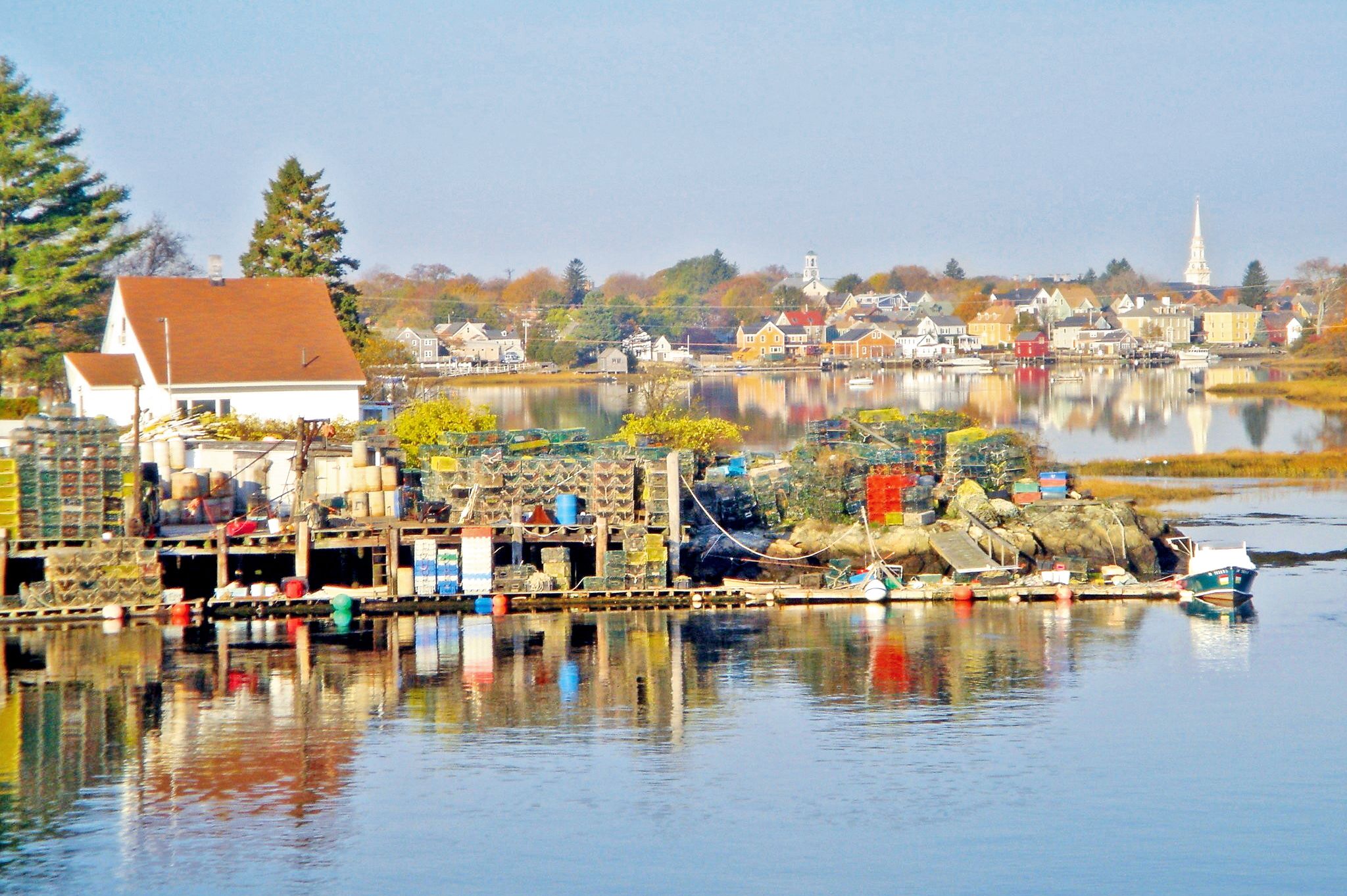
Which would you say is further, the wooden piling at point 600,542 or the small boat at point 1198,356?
the small boat at point 1198,356

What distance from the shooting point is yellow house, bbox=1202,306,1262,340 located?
18488 cm

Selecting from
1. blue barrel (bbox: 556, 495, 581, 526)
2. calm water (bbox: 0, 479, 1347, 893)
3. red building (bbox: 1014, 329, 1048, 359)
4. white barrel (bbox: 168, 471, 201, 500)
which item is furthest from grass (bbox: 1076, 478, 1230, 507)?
red building (bbox: 1014, 329, 1048, 359)

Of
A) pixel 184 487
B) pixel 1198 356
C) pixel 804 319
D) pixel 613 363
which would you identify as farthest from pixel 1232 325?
pixel 184 487

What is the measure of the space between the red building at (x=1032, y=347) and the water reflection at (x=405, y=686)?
141m

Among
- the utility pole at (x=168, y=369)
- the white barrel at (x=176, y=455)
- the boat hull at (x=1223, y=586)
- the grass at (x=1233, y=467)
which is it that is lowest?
the boat hull at (x=1223, y=586)

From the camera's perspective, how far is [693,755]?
80.7 feet

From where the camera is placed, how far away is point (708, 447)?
47188 millimetres

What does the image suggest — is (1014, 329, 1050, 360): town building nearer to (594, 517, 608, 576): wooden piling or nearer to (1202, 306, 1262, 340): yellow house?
(1202, 306, 1262, 340): yellow house

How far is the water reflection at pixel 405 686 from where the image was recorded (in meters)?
23.2

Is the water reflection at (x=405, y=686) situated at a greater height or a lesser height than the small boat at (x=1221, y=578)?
lesser

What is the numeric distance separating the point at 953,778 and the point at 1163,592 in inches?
537

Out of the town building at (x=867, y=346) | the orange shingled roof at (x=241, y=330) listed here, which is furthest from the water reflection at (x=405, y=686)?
the town building at (x=867, y=346)

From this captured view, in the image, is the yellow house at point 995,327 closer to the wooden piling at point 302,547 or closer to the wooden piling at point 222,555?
the wooden piling at point 302,547

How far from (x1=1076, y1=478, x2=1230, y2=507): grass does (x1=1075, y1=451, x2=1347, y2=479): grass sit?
274 centimetres
